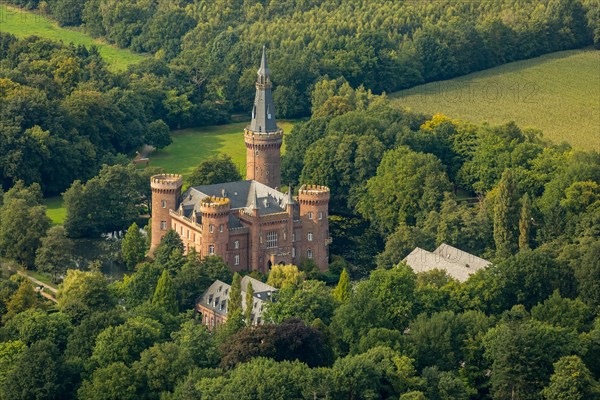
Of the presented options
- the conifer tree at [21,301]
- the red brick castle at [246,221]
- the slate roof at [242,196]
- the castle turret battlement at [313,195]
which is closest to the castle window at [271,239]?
the red brick castle at [246,221]

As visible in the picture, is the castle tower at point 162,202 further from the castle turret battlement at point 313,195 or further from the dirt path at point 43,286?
the dirt path at point 43,286

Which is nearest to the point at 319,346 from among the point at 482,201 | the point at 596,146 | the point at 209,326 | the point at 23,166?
the point at 209,326

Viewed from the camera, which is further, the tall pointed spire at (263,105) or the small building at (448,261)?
the tall pointed spire at (263,105)

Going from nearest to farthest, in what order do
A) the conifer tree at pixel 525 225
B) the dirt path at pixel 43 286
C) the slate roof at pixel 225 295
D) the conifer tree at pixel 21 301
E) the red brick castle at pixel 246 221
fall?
1. the conifer tree at pixel 21 301
2. the slate roof at pixel 225 295
3. the dirt path at pixel 43 286
4. the red brick castle at pixel 246 221
5. the conifer tree at pixel 525 225

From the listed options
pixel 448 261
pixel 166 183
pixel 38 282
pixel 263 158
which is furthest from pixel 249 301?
pixel 263 158

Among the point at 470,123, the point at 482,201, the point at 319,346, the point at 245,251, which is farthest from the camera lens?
the point at 470,123

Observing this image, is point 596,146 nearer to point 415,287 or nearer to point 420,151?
point 420,151
